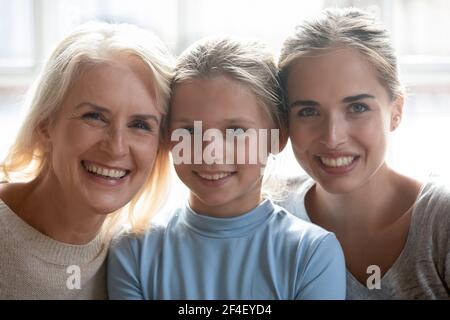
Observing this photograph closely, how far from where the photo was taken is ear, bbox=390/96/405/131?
3.43ft

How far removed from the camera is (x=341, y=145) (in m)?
0.98

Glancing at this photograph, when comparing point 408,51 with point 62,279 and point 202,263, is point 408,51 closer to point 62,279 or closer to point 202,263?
point 202,263

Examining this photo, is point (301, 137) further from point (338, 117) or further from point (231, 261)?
point (231, 261)

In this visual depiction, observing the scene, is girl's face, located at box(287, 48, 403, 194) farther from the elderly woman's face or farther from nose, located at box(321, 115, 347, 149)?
the elderly woman's face

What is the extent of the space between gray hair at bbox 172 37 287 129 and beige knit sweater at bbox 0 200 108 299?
332 mm

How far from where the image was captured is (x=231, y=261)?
0.94 metres

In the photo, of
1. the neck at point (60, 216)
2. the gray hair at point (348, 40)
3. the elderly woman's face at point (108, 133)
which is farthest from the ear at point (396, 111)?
the neck at point (60, 216)

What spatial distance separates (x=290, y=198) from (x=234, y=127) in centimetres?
26

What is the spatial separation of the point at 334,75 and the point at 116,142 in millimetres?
362

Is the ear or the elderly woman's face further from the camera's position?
the ear

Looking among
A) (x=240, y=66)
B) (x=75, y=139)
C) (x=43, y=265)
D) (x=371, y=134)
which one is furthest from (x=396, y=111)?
(x=43, y=265)

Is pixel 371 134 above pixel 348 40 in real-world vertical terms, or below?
below

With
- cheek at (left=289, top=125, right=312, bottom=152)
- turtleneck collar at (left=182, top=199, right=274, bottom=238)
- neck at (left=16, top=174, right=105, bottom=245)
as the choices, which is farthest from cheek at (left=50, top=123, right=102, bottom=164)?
cheek at (left=289, top=125, right=312, bottom=152)
